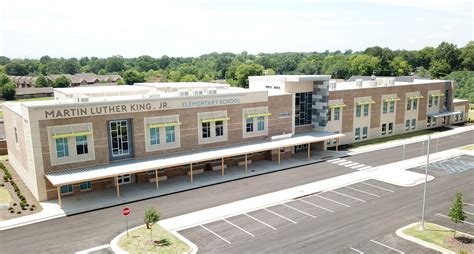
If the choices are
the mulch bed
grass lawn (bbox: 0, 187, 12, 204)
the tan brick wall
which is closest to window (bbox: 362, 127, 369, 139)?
the tan brick wall

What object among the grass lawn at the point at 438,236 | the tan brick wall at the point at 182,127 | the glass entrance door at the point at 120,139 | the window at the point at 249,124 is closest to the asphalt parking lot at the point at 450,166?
the grass lawn at the point at 438,236

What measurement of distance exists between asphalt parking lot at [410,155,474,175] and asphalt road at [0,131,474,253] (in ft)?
4.70

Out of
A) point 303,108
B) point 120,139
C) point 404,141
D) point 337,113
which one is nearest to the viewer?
point 120,139

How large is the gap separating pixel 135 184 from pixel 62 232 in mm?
10222

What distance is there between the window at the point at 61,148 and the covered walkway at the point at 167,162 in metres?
1.46

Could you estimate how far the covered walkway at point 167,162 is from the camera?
102ft

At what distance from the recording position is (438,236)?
25234 mm

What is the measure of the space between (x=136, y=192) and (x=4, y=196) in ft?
37.0

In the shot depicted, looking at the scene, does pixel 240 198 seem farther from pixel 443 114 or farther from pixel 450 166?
pixel 443 114

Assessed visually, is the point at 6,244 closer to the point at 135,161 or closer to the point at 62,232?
the point at 62,232

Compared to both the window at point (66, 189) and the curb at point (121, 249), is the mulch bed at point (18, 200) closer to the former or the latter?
the window at point (66, 189)

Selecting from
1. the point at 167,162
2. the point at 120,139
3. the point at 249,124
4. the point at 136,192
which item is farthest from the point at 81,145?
the point at 249,124

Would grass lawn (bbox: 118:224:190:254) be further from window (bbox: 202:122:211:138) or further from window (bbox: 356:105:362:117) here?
window (bbox: 356:105:362:117)

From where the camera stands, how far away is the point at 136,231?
85.9ft
